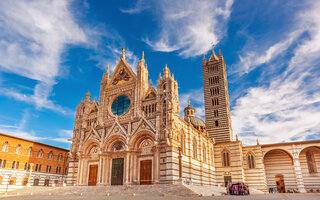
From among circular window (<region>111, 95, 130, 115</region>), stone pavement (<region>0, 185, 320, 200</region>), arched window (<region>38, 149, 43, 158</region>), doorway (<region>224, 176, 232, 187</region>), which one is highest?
circular window (<region>111, 95, 130, 115</region>)

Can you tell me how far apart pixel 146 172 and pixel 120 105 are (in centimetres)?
1052

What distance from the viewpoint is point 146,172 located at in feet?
90.3

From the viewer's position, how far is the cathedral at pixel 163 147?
2764cm

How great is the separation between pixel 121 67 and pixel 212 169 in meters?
21.0

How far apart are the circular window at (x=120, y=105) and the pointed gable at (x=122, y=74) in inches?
104

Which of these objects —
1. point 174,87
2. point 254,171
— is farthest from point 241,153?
point 174,87

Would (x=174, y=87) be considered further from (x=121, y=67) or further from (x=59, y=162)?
(x=59, y=162)

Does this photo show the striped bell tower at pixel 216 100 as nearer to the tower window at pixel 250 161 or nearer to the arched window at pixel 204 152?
the tower window at pixel 250 161

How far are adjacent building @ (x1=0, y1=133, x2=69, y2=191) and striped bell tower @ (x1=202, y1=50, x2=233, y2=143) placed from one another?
26532mm

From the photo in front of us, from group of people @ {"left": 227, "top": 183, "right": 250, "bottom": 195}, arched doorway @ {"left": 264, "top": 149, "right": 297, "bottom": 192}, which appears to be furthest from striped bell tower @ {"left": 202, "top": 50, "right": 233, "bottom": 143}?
group of people @ {"left": 227, "top": 183, "right": 250, "bottom": 195}

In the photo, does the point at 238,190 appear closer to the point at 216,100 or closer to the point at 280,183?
the point at 280,183

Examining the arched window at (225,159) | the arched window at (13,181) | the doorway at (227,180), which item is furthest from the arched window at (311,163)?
the arched window at (13,181)

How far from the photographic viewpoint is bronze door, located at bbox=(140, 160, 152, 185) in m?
27.1

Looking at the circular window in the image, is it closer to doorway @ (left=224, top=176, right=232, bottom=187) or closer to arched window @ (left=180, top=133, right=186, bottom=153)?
arched window @ (left=180, top=133, right=186, bottom=153)
